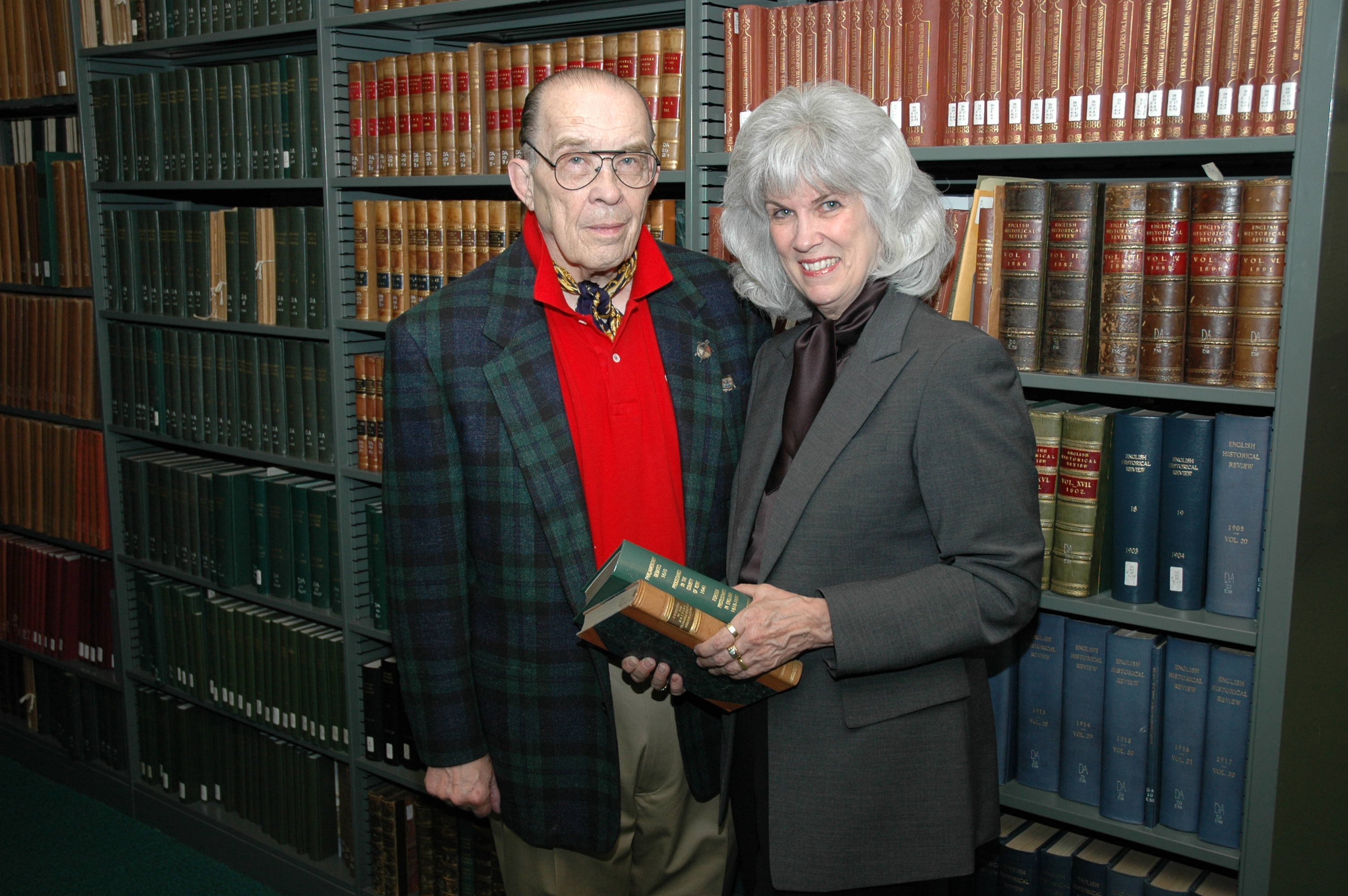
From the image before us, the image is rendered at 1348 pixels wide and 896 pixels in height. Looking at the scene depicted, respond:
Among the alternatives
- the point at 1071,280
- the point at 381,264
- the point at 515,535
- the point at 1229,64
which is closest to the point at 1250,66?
the point at 1229,64

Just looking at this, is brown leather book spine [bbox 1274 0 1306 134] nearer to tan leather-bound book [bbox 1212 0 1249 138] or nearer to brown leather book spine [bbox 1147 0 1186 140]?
tan leather-bound book [bbox 1212 0 1249 138]

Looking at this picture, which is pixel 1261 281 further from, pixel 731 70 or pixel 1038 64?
pixel 731 70

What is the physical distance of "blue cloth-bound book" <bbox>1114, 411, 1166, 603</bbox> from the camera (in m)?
1.81

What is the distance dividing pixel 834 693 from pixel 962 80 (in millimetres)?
1100

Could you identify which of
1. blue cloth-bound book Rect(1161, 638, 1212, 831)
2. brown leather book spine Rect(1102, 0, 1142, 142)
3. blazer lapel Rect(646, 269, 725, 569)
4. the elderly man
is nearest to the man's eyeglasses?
the elderly man

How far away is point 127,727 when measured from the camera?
3586 millimetres

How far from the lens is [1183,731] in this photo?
6.00 ft

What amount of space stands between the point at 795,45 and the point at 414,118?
102 cm

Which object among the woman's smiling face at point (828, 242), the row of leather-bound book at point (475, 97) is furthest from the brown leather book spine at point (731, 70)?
the woman's smiling face at point (828, 242)

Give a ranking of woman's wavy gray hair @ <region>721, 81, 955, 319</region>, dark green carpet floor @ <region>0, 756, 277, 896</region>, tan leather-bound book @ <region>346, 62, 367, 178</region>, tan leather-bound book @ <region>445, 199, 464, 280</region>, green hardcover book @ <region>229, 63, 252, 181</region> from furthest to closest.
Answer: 1. dark green carpet floor @ <region>0, 756, 277, 896</region>
2. green hardcover book @ <region>229, 63, 252, 181</region>
3. tan leather-bound book @ <region>346, 62, 367, 178</region>
4. tan leather-bound book @ <region>445, 199, 464, 280</region>
5. woman's wavy gray hair @ <region>721, 81, 955, 319</region>

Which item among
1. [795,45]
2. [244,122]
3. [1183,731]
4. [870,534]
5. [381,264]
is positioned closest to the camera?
[870,534]

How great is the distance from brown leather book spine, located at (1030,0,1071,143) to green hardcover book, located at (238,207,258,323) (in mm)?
2074

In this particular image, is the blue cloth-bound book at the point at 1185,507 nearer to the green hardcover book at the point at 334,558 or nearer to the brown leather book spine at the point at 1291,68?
the brown leather book spine at the point at 1291,68

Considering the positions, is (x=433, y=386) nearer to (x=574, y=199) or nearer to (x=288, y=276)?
(x=574, y=199)
